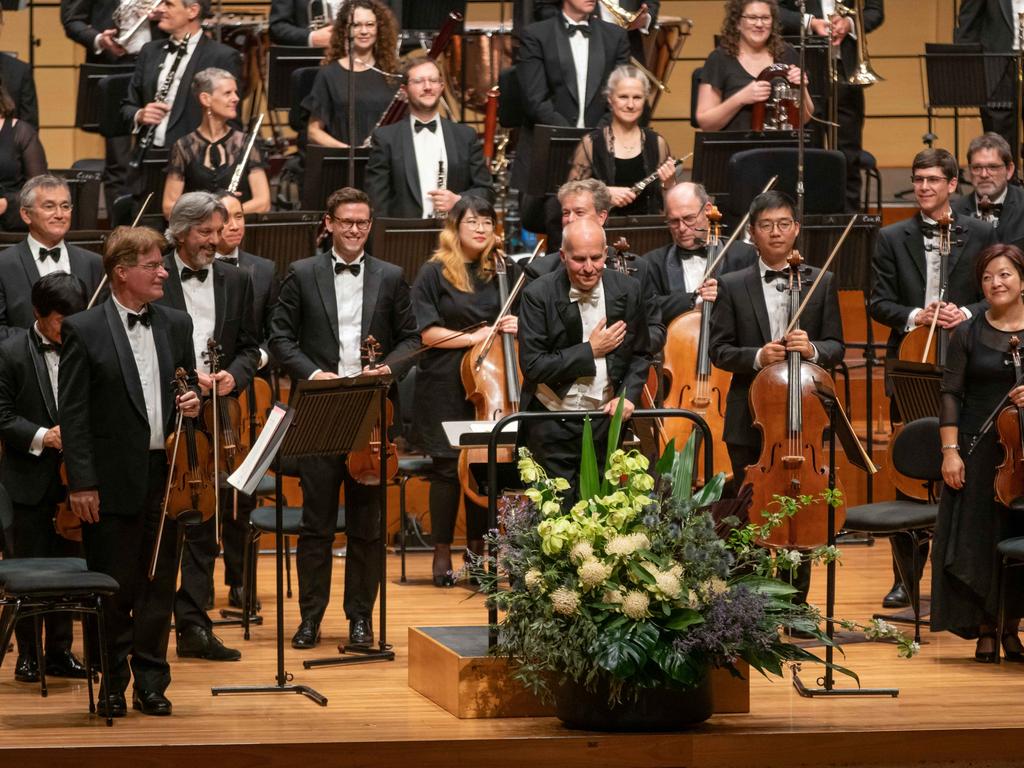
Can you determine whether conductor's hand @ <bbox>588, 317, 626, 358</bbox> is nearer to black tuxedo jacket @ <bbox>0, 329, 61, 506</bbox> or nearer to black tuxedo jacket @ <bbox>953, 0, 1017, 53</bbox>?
black tuxedo jacket @ <bbox>0, 329, 61, 506</bbox>

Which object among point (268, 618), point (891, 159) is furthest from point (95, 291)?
point (891, 159)

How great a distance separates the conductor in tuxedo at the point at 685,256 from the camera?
640 cm

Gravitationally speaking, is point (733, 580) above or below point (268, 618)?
above

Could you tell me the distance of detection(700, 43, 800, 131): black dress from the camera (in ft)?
24.9

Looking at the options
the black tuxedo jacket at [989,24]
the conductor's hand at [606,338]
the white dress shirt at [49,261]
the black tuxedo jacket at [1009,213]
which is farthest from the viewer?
the black tuxedo jacket at [989,24]

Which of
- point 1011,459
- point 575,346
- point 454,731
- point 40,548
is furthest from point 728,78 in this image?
point 454,731

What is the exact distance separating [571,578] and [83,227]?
362cm

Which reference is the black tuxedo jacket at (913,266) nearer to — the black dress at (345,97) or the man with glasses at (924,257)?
the man with glasses at (924,257)

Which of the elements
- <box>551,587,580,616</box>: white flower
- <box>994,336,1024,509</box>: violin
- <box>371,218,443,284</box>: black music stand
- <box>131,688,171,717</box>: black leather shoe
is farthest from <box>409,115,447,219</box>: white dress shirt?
<box>551,587,580,616</box>: white flower

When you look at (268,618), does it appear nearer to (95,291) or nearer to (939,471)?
(95,291)

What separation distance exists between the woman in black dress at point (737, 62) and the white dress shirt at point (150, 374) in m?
3.65

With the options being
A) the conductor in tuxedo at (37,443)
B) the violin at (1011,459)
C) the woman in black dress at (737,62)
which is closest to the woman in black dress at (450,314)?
the conductor in tuxedo at (37,443)

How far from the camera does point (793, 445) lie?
17.1ft

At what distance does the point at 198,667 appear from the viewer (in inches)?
205
